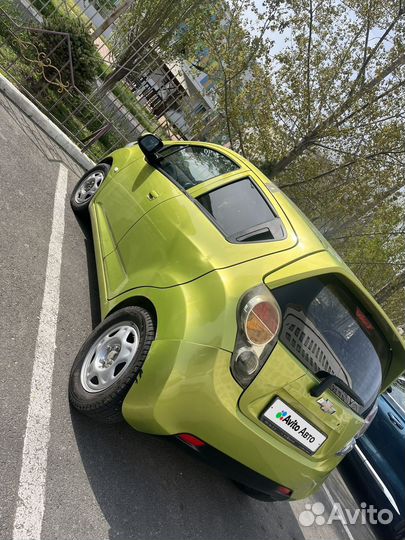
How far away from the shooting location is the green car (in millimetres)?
2412

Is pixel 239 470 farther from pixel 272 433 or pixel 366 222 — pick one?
pixel 366 222

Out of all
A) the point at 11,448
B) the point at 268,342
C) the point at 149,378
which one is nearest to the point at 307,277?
the point at 268,342

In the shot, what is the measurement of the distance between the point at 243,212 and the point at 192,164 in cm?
99

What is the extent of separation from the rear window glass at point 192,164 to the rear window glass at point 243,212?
0.28 metres

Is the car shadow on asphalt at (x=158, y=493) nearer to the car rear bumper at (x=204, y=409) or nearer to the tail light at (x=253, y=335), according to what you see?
the car rear bumper at (x=204, y=409)

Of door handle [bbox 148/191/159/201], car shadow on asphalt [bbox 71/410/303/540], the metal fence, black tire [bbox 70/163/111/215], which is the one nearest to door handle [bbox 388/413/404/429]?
car shadow on asphalt [bbox 71/410/303/540]

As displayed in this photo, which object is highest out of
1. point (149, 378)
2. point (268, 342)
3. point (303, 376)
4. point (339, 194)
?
point (149, 378)

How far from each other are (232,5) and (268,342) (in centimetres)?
852

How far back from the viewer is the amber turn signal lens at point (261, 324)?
2412 mm

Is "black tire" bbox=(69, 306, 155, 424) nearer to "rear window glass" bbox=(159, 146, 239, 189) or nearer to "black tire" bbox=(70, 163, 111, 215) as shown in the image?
"rear window glass" bbox=(159, 146, 239, 189)

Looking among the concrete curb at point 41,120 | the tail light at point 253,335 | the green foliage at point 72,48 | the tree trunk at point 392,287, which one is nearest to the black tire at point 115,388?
the tail light at point 253,335

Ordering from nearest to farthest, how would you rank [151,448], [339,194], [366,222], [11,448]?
1. [11,448]
2. [151,448]
3. [339,194]
4. [366,222]

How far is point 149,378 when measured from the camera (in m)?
2.46

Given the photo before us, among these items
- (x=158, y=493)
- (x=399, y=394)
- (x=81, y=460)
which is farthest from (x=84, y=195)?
(x=399, y=394)
